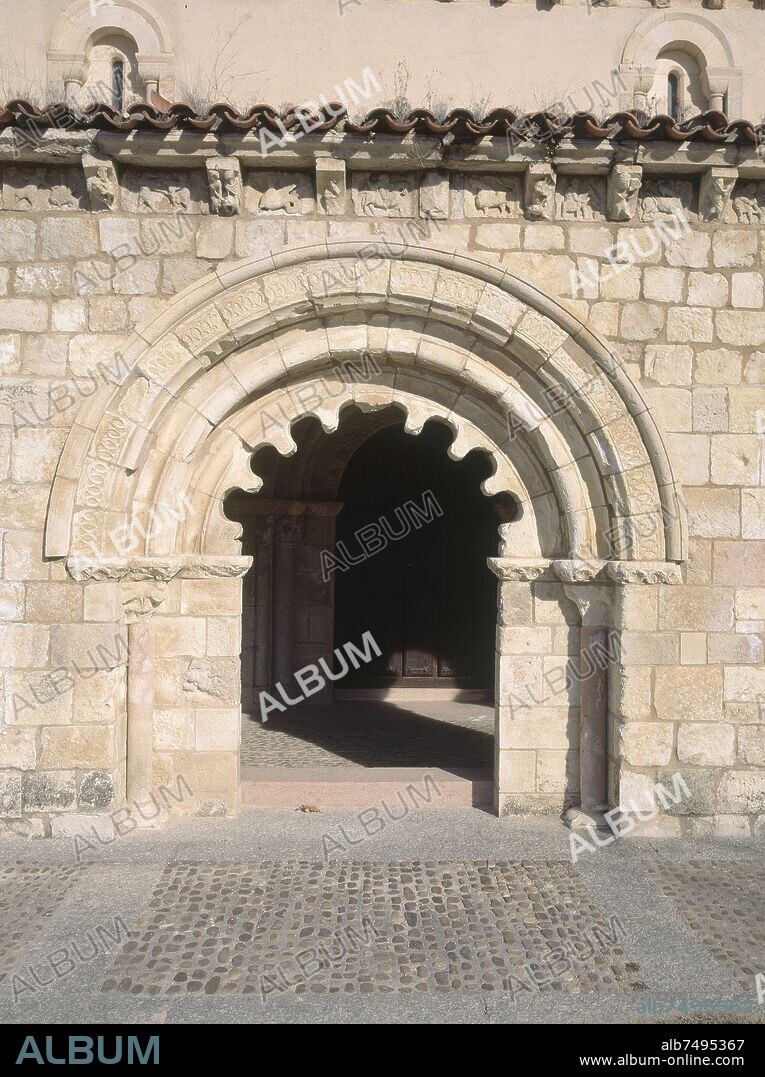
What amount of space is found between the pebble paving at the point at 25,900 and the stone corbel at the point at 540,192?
15.9 ft

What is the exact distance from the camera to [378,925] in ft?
11.1

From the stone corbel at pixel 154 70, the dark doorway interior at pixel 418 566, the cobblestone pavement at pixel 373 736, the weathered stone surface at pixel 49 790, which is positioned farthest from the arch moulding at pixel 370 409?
the dark doorway interior at pixel 418 566

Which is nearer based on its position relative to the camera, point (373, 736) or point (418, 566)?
point (373, 736)

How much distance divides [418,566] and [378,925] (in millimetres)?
5699

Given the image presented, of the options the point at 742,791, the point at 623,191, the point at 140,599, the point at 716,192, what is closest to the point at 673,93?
the point at 716,192

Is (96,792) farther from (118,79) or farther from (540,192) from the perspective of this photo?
(118,79)

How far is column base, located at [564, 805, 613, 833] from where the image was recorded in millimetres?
4445

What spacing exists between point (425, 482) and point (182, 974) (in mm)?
6505

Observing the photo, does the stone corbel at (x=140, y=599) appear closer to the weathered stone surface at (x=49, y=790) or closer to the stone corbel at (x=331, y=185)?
the weathered stone surface at (x=49, y=790)

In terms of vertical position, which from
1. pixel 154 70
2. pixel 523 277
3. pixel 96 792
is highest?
pixel 154 70

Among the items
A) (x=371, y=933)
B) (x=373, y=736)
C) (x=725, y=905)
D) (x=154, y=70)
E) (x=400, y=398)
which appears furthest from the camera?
(x=373, y=736)

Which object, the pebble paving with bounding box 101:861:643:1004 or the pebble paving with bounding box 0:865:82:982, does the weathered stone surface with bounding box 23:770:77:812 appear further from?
the pebble paving with bounding box 101:861:643:1004

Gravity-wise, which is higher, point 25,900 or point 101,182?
point 101,182

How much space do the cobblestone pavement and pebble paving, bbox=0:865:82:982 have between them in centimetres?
192
